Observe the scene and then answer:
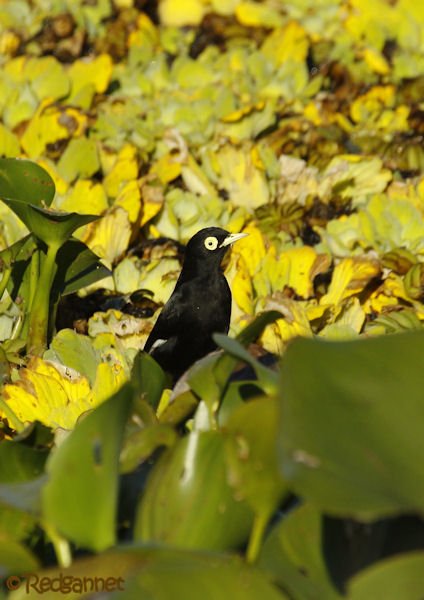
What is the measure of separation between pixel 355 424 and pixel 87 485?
309 mm

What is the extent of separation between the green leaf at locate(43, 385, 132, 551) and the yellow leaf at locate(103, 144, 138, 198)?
2.54m

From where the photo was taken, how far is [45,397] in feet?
8.04

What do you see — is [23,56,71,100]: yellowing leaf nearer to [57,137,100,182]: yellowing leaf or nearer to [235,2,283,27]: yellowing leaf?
[57,137,100,182]: yellowing leaf

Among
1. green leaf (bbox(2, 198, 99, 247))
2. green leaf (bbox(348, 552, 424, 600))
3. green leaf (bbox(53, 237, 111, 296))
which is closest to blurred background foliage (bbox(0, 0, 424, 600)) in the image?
green leaf (bbox(348, 552, 424, 600))

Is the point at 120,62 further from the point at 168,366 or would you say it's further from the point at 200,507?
the point at 200,507

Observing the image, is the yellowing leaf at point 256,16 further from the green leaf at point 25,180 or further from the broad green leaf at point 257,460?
the broad green leaf at point 257,460

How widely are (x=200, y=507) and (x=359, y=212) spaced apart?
2271 mm

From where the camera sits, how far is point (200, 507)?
1.46 metres

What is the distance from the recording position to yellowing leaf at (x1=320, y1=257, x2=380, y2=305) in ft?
10.2

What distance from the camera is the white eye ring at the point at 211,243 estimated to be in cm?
339

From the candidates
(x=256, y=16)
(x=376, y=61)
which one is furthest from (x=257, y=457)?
(x=256, y=16)

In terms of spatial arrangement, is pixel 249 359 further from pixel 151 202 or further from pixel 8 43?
pixel 8 43

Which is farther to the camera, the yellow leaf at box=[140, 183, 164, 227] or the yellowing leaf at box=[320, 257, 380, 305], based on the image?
the yellow leaf at box=[140, 183, 164, 227]

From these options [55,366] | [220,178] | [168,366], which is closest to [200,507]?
[55,366]
